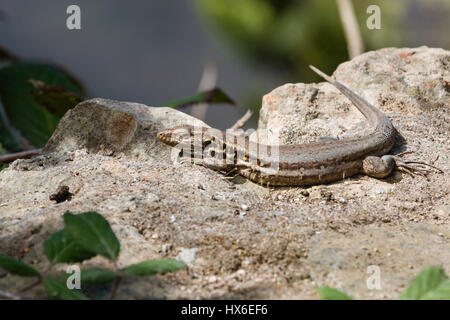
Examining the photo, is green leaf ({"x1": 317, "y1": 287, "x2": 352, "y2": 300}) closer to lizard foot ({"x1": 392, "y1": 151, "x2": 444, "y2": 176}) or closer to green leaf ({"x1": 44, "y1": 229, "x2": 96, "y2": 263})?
green leaf ({"x1": 44, "y1": 229, "x2": 96, "y2": 263})

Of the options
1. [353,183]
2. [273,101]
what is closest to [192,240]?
[353,183]

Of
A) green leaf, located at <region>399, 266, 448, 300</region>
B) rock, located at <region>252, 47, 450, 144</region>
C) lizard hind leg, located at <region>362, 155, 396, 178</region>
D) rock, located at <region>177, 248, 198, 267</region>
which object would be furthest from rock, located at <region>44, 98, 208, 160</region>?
green leaf, located at <region>399, 266, 448, 300</region>

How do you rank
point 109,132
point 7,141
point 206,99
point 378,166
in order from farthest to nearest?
point 7,141
point 206,99
point 109,132
point 378,166

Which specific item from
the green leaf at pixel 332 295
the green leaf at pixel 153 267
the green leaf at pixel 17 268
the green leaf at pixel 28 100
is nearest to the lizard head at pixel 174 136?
the green leaf at pixel 28 100

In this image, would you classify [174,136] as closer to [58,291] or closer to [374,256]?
[374,256]

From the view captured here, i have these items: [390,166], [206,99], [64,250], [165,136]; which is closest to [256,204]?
[165,136]

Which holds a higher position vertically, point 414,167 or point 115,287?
→ point 414,167

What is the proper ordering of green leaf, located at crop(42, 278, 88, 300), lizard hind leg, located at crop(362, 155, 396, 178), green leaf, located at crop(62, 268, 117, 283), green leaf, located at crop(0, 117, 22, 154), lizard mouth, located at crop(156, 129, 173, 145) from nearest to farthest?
1. green leaf, located at crop(42, 278, 88, 300)
2. green leaf, located at crop(62, 268, 117, 283)
3. lizard hind leg, located at crop(362, 155, 396, 178)
4. lizard mouth, located at crop(156, 129, 173, 145)
5. green leaf, located at crop(0, 117, 22, 154)
